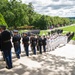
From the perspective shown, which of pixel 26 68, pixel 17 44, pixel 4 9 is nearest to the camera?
pixel 26 68

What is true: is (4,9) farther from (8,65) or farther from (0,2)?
(8,65)

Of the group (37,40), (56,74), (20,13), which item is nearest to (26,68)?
(56,74)

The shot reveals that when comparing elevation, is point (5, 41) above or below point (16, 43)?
above

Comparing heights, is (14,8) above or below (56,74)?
below

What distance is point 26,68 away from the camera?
12.0 meters

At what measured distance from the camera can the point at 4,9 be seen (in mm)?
75688

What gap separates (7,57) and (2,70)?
65cm

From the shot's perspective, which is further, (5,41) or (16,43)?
(16,43)

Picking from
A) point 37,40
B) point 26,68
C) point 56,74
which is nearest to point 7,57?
point 26,68

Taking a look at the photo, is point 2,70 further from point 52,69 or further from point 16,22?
point 16,22

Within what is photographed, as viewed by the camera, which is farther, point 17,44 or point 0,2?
point 0,2

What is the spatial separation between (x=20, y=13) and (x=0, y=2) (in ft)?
24.0

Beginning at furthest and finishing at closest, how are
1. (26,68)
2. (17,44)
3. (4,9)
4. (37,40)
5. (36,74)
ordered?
(4,9) < (37,40) < (17,44) < (26,68) < (36,74)

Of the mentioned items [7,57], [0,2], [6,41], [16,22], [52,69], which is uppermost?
[6,41]
